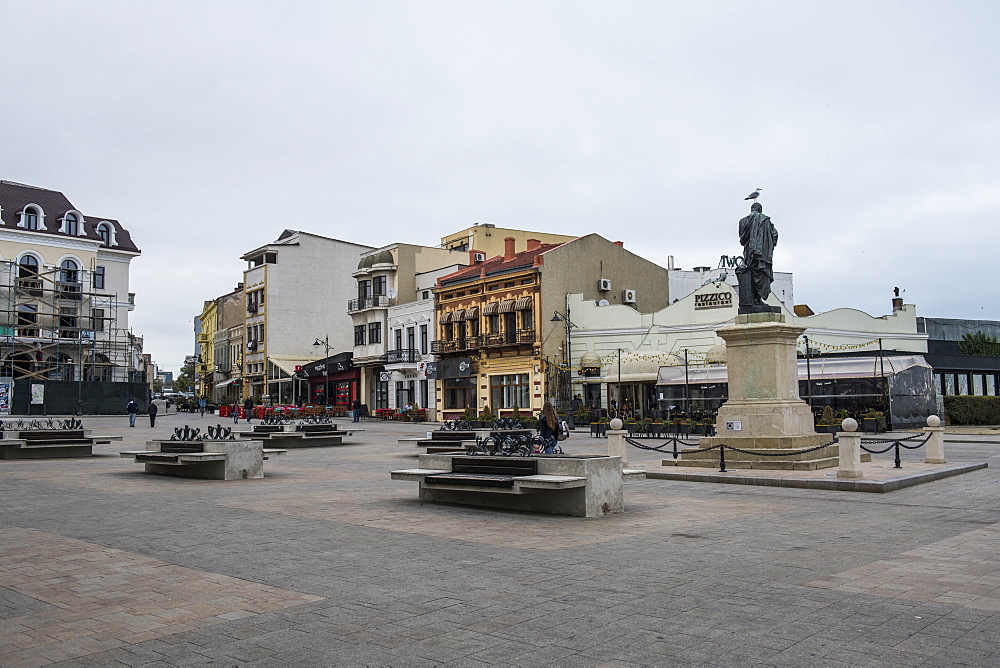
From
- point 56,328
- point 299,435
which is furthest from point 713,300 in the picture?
point 56,328

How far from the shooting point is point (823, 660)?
484cm

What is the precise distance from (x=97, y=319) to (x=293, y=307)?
16.7 meters

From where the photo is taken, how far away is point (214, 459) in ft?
52.3

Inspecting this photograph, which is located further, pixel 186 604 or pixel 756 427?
pixel 756 427

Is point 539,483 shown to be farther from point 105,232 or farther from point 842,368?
point 105,232

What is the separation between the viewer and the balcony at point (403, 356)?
57.5m

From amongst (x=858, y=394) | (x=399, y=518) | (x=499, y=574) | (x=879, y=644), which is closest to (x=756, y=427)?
(x=399, y=518)

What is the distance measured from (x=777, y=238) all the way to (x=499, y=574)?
14.0 meters

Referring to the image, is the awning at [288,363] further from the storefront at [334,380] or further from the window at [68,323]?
the window at [68,323]

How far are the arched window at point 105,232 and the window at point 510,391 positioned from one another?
32965 millimetres

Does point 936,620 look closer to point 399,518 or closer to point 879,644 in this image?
point 879,644

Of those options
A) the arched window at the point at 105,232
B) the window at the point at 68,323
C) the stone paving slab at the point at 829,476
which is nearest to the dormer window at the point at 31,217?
the arched window at the point at 105,232

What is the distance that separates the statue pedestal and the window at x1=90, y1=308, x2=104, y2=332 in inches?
1988

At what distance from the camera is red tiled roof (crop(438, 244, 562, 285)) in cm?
5004
